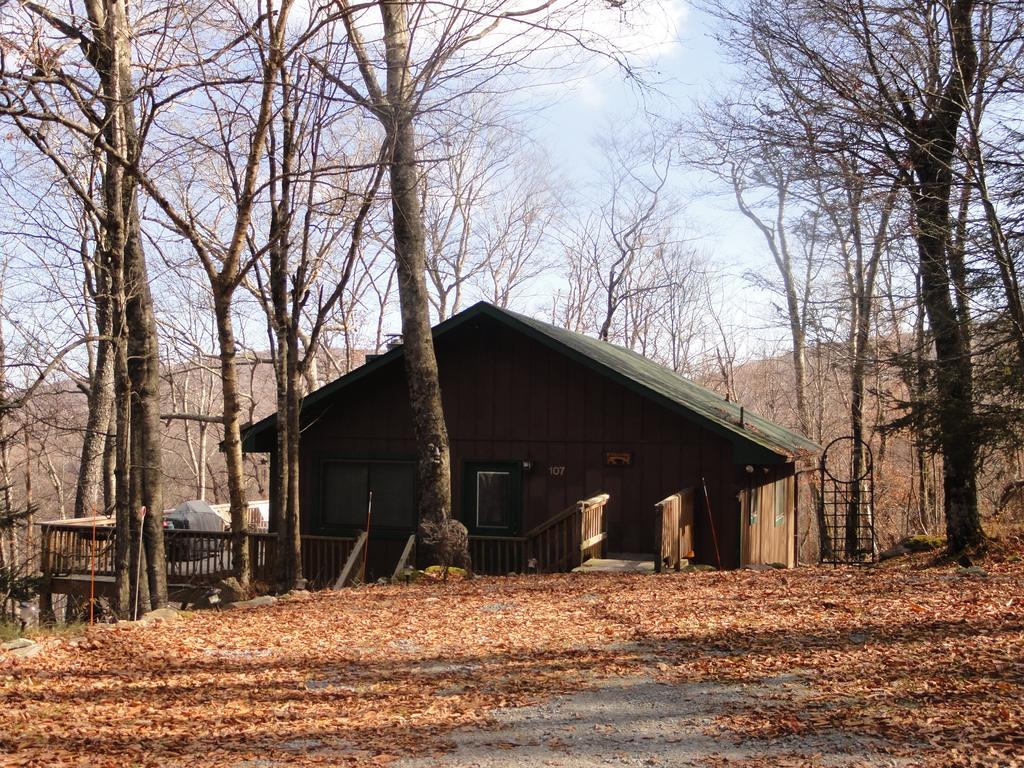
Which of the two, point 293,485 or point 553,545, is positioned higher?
point 293,485

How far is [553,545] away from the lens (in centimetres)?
1442

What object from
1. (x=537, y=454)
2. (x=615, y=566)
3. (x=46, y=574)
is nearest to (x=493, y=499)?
(x=537, y=454)

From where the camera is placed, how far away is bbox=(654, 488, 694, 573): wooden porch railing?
12305 mm

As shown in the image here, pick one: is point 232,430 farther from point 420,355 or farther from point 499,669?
point 499,669

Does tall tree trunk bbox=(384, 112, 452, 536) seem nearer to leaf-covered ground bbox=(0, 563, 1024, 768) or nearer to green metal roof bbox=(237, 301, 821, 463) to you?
green metal roof bbox=(237, 301, 821, 463)

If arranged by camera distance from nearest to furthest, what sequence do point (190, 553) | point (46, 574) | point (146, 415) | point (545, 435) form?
point (146, 415)
point (46, 574)
point (545, 435)
point (190, 553)

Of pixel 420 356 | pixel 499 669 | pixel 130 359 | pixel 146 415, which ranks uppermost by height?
pixel 420 356

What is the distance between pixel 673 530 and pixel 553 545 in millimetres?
2110

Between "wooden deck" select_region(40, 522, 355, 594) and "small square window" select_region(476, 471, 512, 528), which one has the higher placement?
"small square window" select_region(476, 471, 512, 528)

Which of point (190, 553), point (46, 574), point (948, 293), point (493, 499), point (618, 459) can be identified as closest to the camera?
point (948, 293)

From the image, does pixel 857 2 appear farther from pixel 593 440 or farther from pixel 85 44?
pixel 85 44

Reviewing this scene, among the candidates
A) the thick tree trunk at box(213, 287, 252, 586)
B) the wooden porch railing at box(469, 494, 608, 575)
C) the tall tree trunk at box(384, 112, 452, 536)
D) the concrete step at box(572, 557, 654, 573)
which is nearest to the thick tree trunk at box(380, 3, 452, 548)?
the tall tree trunk at box(384, 112, 452, 536)

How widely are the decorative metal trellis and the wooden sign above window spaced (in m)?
3.25

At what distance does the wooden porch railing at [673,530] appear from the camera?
1230cm
